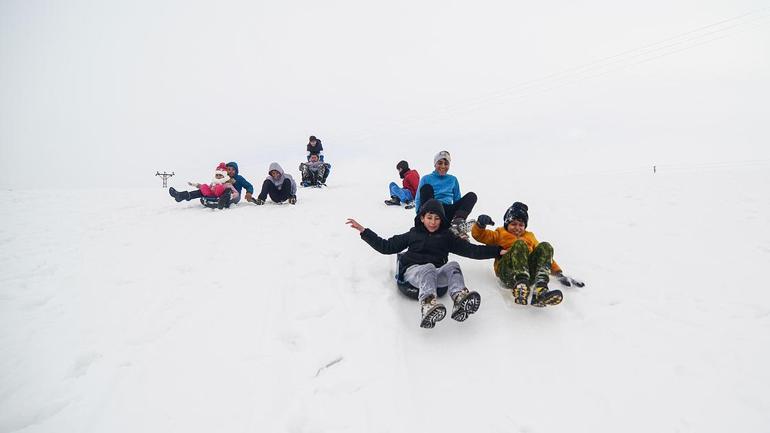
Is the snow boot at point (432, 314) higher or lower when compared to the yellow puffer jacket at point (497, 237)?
lower

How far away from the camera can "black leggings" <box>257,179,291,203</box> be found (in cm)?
914

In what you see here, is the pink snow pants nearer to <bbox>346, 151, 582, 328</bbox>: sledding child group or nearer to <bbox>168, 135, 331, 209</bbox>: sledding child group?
<bbox>168, 135, 331, 209</bbox>: sledding child group

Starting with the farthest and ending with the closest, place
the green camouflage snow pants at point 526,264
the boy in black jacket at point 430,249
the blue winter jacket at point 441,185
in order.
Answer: the blue winter jacket at point 441,185
the boy in black jacket at point 430,249
the green camouflage snow pants at point 526,264

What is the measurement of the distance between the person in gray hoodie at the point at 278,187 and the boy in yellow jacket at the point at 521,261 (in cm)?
653

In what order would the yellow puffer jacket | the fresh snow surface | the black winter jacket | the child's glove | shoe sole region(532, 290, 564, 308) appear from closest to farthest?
the fresh snow surface → shoe sole region(532, 290, 564, 308) → the black winter jacket → the child's glove → the yellow puffer jacket

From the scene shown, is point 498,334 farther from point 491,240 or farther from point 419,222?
point 419,222

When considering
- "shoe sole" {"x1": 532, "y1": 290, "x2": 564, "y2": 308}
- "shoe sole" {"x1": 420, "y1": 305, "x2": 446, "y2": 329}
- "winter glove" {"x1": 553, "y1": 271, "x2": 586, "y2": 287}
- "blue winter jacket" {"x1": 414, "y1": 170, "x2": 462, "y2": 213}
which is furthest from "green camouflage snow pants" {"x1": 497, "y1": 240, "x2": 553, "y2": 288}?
"blue winter jacket" {"x1": 414, "y1": 170, "x2": 462, "y2": 213}

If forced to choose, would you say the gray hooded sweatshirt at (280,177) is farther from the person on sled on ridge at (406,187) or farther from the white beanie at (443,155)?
the white beanie at (443,155)

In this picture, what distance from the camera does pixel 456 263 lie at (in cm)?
385

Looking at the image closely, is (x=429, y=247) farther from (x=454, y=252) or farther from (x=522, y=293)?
(x=522, y=293)

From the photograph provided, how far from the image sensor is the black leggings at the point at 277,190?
9.14m

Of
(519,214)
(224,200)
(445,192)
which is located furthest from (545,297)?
(224,200)

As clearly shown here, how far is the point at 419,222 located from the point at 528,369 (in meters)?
2.25

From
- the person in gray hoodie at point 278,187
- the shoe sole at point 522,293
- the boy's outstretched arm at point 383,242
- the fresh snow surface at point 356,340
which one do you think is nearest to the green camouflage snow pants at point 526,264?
the shoe sole at point 522,293
